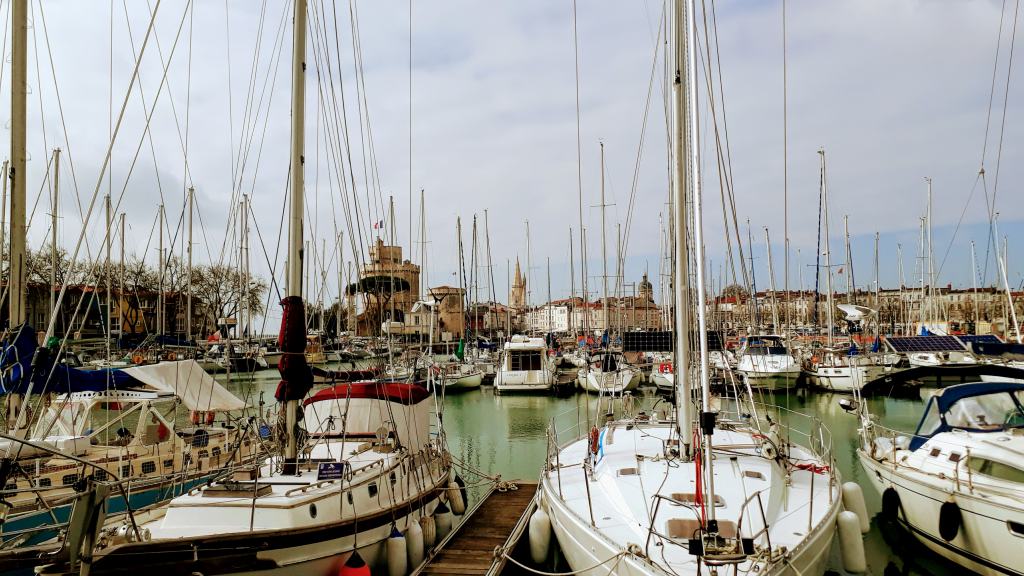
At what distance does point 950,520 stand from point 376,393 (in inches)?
413

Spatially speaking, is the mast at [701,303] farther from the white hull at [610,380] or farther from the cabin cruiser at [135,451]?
the white hull at [610,380]

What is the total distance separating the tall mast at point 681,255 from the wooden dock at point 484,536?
12.4 feet

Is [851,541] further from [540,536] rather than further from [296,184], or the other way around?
[296,184]

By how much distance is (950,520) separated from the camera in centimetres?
1024

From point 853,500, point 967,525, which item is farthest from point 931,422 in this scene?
point 967,525

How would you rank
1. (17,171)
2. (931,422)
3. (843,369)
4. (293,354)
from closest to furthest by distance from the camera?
(17,171)
(293,354)
(931,422)
(843,369)

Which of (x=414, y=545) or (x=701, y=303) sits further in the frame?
(x=414, y=545)

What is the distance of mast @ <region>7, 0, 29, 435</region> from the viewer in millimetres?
9641

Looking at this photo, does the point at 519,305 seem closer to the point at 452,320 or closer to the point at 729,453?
the point at 452,320

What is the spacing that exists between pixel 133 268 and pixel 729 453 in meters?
68.7

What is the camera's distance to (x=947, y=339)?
29047 millimetres

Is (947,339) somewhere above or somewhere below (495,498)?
above

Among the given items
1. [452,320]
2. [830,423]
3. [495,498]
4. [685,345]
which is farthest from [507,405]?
[452,320]

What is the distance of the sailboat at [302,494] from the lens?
805 cm
